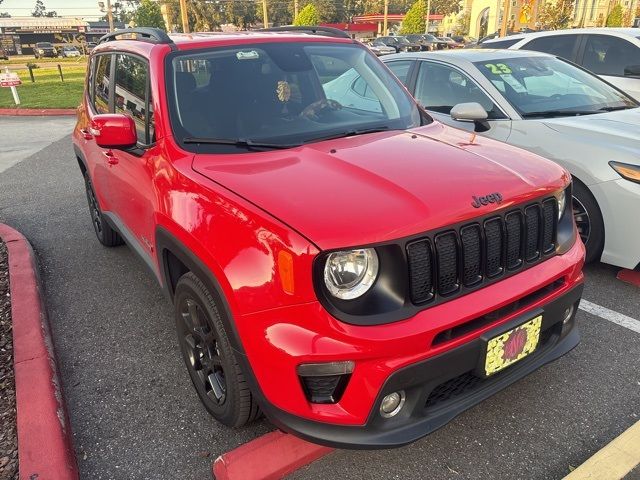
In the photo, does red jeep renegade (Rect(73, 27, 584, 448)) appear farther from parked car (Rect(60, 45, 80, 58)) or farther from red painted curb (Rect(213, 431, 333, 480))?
parked car (Rect(60, 45, 80, 58))

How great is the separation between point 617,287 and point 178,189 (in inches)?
128

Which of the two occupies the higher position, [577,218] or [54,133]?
[577,218]

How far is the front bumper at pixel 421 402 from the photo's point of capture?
6.20ft

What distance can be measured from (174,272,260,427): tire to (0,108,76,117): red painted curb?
13301mm

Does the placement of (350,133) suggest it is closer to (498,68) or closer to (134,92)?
(134,92)

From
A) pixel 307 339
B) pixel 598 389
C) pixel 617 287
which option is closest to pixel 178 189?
pixel 307 339

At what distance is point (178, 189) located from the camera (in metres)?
2.40

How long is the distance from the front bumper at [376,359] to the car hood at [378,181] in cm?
32

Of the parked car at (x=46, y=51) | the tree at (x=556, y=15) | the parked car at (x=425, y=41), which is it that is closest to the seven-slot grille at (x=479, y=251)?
the parked car at (x=425, y=41)

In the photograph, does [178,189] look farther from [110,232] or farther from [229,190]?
[110,232]

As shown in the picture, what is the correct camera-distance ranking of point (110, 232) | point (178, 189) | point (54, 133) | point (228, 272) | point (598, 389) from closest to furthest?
point (228, 272) → point (178, 189) → point (598, 389) → point (110, 232) → point (54, 133)

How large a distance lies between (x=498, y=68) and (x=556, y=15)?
1732 inches

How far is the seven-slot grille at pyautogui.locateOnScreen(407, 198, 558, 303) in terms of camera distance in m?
1.92

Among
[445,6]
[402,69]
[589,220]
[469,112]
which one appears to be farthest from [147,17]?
[589,220]
